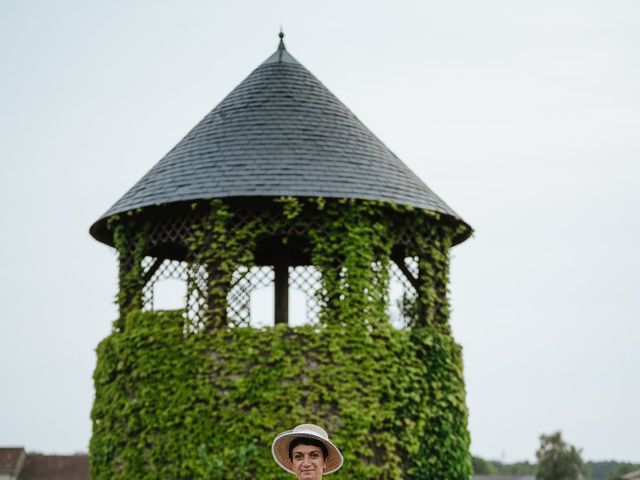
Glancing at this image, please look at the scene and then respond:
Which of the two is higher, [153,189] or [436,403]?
[153,189]

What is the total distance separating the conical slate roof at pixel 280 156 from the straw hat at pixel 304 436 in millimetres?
9850

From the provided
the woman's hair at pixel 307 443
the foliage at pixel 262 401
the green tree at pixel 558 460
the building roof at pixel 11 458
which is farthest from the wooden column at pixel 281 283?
the green tree at pixel 558 460

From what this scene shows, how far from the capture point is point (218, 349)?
15570 mm

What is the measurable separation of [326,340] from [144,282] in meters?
3.59

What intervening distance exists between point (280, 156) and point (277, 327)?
2794mm

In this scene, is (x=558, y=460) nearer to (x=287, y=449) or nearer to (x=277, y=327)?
(x=277, y=327)

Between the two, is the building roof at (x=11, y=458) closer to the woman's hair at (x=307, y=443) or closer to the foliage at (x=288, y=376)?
the foliage at (x=288, y=376)

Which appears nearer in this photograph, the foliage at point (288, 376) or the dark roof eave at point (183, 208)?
the foliage at point (288, 376)

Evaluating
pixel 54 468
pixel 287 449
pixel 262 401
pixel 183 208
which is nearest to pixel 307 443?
pixel 287 449

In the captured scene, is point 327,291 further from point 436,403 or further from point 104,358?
point 104,358

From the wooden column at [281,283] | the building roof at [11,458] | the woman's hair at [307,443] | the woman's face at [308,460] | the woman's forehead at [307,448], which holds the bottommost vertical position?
the woman's face at [308,460]

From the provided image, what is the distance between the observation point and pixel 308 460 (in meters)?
5.75

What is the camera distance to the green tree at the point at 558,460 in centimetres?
6569

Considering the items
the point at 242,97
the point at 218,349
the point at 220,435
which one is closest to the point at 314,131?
the point at 242,97
